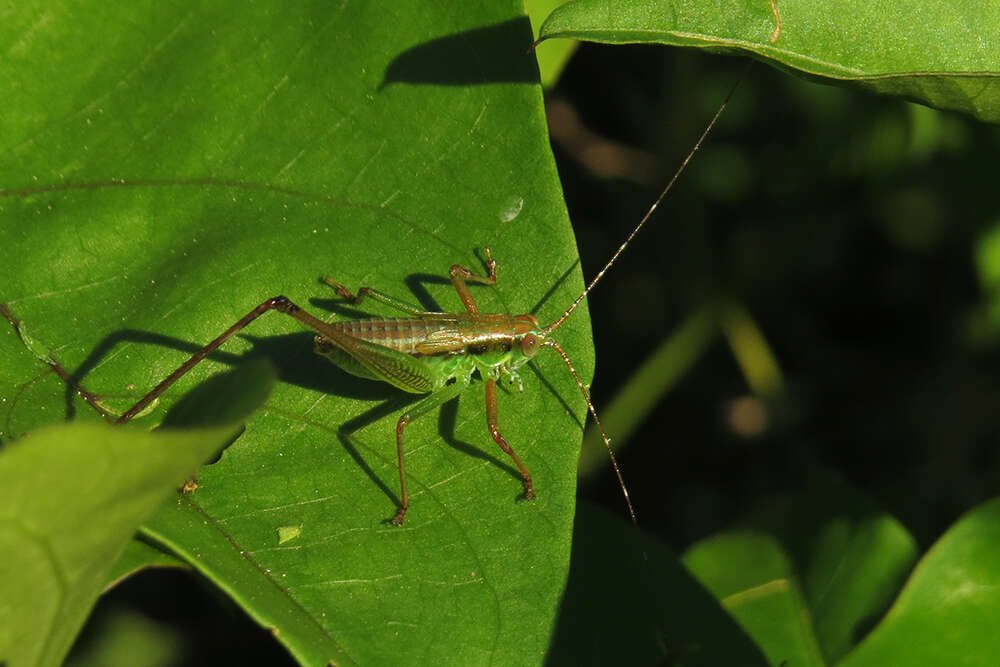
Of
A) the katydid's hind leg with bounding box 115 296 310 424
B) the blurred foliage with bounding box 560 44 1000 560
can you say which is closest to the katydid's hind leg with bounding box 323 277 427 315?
the katydid's hind leg with bounding box 115 296 310 424

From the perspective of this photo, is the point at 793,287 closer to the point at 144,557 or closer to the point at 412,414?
the point at 412,414

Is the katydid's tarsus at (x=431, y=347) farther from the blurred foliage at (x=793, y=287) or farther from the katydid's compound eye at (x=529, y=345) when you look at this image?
the blurred foliage at (x=793, y=287)

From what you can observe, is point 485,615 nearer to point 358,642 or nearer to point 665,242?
point 358,642

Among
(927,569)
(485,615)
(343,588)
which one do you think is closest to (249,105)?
(343,588)

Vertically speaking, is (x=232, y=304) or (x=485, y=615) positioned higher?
(x=232, y=304)

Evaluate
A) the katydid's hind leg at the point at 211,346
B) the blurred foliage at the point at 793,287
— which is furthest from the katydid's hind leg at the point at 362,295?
the blurred foliage at the point at 793,287
